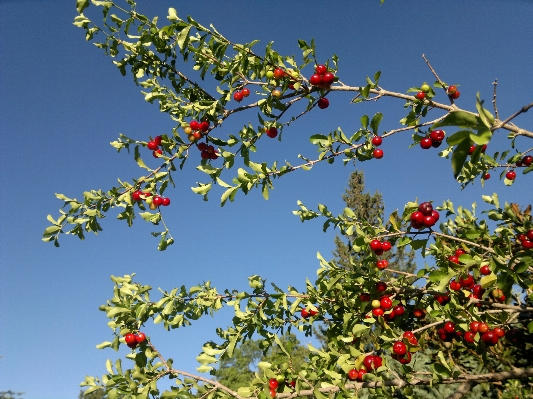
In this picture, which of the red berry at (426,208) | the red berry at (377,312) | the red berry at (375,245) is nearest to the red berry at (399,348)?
the red berry at (377,312)

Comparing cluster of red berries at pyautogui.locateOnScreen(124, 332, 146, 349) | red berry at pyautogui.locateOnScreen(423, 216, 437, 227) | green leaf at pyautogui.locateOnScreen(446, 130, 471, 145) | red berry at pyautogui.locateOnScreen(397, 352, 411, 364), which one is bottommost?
red berry at pyautogui.locateOnScreen(397, 352, 411, 364)

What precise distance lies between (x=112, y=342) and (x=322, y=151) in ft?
7.70

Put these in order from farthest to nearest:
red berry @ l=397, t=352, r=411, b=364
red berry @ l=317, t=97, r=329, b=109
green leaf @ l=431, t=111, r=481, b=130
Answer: red berry @ l=317, t=97, r=329, b=109 → red berry @ l=397, t=352, r=411, b=364 → green leaf @ l=431, t=111, r=481, b=130

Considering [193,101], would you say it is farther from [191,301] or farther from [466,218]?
[466,218]

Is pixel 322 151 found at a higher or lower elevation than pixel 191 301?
higher

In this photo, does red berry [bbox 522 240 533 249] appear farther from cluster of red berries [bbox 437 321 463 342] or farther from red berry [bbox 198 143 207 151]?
red berry [bbox 198 143 207 151]

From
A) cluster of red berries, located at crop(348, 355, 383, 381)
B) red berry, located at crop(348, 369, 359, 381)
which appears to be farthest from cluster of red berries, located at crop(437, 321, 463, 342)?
red berry, located at crop(348, 369, 359, 381)

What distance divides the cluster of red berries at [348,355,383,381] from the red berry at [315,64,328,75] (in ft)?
7.37

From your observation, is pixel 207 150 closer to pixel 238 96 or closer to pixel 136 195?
pixel 238 96

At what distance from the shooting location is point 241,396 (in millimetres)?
2783

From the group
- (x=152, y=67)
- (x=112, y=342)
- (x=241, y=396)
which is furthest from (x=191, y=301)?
(x=152, y=67)

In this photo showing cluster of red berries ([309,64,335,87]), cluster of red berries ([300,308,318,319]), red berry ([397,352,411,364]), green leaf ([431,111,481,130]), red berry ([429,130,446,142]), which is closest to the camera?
green leaf ([431,111,481,130])

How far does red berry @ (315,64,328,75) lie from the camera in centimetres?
284

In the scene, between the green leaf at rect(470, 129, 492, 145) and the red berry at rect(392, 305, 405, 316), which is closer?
the green leaf at rect(470, 129, 492, 145)
